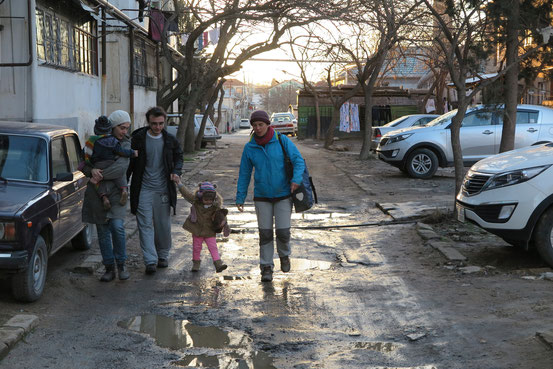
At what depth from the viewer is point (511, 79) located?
11.4 metres

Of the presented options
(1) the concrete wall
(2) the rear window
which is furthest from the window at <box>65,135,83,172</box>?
(2) the rear window

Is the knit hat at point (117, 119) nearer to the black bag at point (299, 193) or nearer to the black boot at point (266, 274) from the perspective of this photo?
the black bag at point (299, 193)

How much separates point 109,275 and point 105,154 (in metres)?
1.30

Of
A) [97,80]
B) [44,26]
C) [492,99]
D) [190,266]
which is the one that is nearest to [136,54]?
[97,80]

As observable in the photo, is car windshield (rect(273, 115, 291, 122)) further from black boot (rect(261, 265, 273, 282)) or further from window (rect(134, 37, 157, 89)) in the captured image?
black boot (rect(261, 265, 273, 282))

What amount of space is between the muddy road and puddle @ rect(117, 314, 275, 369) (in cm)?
1

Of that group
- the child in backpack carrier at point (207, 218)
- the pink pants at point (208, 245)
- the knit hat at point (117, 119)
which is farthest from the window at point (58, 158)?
the pink pants at point (208, 245)

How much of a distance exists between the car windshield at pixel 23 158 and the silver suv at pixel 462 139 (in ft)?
40.3

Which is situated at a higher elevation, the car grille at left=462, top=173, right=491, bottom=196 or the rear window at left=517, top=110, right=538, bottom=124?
the rear window at left=517, top=110, right=538, bottom=124

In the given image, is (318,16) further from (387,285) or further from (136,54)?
(136,54)

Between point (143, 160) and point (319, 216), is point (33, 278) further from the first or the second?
point (319, 216)

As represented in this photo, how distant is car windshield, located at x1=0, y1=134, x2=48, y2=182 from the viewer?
692 centimetres

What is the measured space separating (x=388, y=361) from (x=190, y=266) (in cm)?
395

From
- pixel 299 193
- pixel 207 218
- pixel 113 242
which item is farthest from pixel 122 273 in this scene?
pixel 299 193
